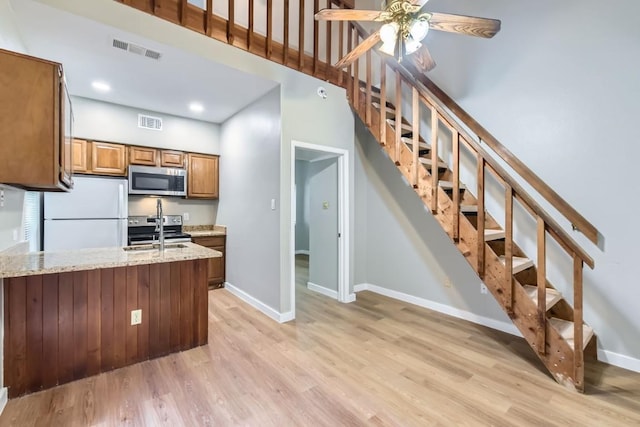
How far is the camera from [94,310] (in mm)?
2324

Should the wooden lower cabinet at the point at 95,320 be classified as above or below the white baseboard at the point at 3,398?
above

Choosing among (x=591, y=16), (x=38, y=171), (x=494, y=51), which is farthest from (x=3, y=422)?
(x=591, y=16)

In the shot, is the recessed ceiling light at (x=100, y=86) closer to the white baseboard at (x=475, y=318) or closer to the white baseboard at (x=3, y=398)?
the white baseboard at (x=3, y=398)

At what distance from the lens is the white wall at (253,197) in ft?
11.4

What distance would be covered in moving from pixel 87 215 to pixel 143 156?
45.5 inches

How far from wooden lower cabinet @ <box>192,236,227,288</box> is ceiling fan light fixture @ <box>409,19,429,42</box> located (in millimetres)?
3781

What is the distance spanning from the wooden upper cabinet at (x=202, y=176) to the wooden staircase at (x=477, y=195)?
87.3 inches

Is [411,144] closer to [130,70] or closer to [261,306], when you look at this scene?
[261,306]

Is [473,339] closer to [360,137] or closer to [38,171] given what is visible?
[360,137]

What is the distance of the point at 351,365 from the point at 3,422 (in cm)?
229

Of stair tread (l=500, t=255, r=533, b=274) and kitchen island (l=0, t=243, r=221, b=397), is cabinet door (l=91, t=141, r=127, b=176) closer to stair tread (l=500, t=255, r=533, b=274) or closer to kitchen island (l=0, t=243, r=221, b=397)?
kitchen island (l=0, t=243, r=221, b=397)

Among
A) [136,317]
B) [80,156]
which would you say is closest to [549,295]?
[136,317]

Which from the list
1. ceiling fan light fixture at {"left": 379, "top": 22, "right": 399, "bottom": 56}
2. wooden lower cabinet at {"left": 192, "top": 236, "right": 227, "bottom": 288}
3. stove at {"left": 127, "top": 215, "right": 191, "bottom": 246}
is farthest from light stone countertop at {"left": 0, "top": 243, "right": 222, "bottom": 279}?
ceiling fan light fixture at {"left": 379, "top": 22, "right": 399, "bottom": 56}

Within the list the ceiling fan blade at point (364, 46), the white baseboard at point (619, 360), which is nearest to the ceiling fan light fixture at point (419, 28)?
the ceiling fan blade at point (364, 46)
